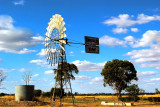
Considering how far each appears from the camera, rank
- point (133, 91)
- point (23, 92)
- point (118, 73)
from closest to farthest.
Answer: point (23, 92) < point (133, 91) < point (118, 73)

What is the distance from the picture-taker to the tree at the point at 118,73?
164 ft

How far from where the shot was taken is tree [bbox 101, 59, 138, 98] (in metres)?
49.9

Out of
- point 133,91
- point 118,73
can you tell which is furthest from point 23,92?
point 118,73

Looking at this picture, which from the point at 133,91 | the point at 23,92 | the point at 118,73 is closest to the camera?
the point at 23,92

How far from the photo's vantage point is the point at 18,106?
26.9 meters

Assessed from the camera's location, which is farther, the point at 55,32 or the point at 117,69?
the point at 117,69

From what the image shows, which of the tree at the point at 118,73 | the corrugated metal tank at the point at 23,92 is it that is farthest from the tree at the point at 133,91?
the corrugated metal tank at the point at 23,92

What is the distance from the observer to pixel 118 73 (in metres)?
50.1

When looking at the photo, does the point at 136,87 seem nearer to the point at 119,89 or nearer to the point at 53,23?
the point at 119,89

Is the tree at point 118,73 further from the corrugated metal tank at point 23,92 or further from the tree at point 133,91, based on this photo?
the corrugated metal tank at point 23,92

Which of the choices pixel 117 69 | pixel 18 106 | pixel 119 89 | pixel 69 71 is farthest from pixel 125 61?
pixel 18 106

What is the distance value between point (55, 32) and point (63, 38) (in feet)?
5.47

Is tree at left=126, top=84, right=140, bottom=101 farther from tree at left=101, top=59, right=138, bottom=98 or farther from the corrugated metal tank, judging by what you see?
the corrugated metal tank

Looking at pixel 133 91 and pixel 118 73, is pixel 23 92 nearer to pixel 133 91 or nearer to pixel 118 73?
pixel 133 91
